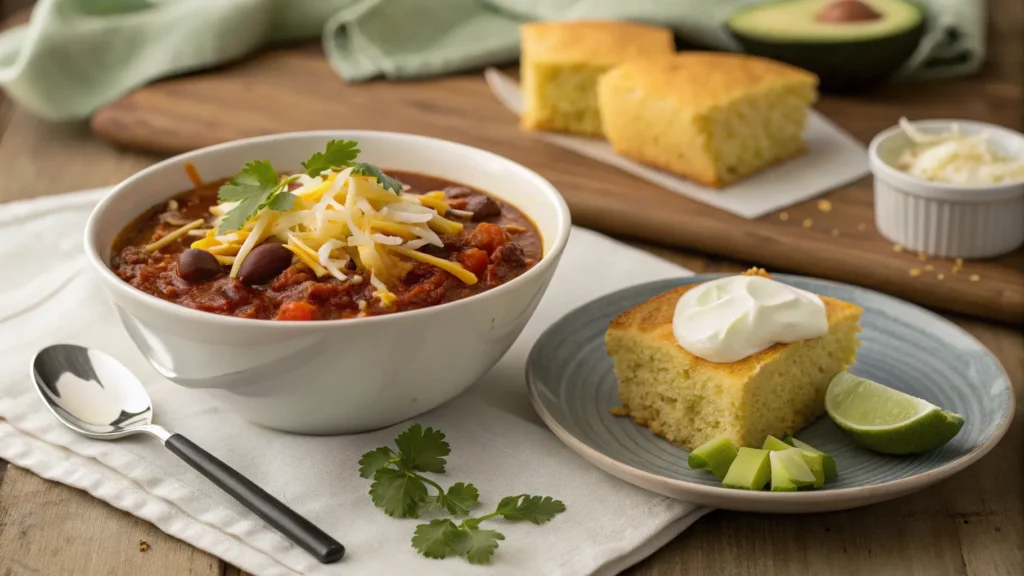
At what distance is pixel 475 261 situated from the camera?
9.06ft

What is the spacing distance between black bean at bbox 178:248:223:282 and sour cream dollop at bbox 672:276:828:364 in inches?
44.1

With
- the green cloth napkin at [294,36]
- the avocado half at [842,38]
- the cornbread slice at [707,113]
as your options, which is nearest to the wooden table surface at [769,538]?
the cornbread slice at [707,113]

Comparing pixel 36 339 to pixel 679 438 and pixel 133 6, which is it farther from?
pixel 133 6

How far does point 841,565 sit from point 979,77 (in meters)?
3.66

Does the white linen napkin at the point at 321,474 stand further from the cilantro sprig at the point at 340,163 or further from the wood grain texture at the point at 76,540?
the cilantro sprig at the point at 340,163

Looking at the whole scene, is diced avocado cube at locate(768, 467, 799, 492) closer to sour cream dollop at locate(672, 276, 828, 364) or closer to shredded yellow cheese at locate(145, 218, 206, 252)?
sour cream dollop at locate(672, 276, 828, 364)

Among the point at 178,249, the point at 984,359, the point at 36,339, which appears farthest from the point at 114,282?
the point at 984,359

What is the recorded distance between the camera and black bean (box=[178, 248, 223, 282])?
2691 mm

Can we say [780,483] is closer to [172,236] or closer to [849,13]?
[172,236]

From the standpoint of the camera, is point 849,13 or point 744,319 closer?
point 744,319

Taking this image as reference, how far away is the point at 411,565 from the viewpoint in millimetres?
2328

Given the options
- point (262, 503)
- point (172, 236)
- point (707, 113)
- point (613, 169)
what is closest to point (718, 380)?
point (262, 503)

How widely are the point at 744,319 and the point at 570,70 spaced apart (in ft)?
7.70

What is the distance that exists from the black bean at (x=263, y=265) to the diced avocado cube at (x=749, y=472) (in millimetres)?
1130
